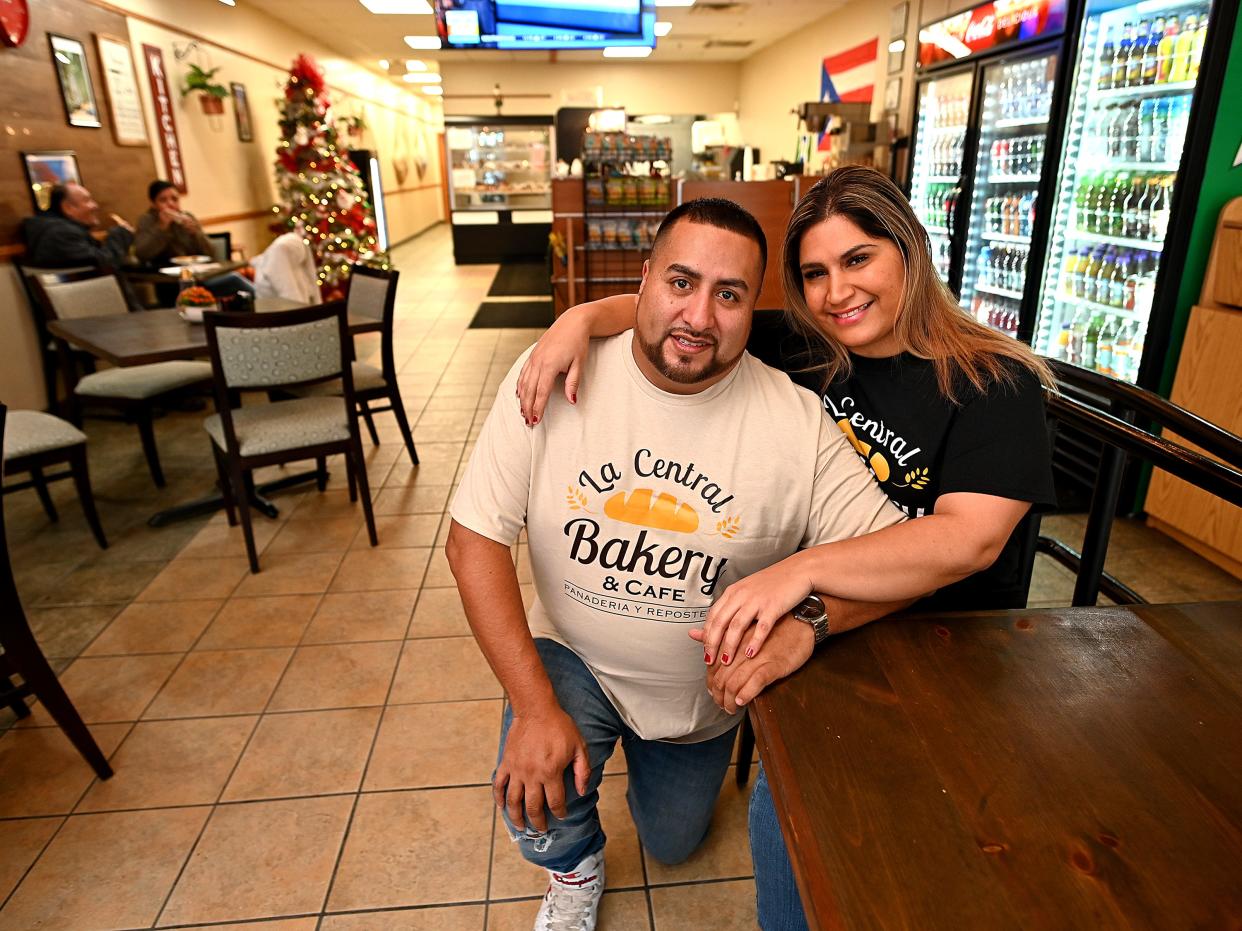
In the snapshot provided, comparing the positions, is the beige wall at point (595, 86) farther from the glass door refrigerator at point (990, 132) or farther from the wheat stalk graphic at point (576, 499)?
the wheat stalk graphic at point (576, 499)

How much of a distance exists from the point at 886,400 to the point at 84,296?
4219 millimetres

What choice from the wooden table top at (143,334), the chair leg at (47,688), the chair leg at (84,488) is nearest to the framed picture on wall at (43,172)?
the wooden table top at (143,334)

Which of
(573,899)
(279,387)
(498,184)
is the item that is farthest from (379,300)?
(498,184)

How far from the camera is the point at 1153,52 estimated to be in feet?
10.2

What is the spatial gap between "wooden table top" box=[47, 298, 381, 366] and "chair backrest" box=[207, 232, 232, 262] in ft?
8.58

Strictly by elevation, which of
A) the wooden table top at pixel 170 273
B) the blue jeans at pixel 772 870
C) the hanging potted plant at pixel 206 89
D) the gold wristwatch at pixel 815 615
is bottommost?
the blue jeans at pixel 772 870

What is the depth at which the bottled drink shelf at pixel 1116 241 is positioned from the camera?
3203mm

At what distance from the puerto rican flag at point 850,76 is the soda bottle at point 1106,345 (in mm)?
3486

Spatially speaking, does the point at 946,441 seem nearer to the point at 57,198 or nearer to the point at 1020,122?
the point at 1020,122

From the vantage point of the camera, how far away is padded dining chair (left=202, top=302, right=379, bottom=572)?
9.17 ft

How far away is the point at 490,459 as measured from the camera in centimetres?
136

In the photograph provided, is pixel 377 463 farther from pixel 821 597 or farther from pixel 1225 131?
pixel 1225 131

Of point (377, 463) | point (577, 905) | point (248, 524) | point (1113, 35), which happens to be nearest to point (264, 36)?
point (377, 463)

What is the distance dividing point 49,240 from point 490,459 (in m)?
4.76
